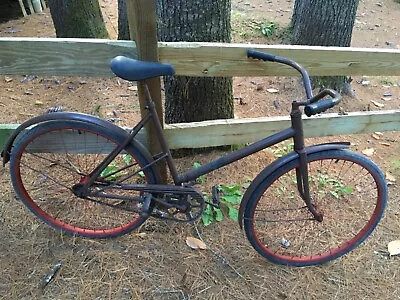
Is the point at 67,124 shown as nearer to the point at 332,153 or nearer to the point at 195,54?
the point at 195,54

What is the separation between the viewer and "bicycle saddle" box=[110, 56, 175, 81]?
2.02m

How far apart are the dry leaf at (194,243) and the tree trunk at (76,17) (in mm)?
2788

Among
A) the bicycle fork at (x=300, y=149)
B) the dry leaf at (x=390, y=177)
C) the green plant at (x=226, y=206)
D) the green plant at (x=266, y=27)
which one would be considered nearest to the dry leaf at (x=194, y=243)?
the green plant at (x=226, y=206)

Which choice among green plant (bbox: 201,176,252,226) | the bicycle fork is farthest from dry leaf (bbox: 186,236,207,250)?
the bicycle fork

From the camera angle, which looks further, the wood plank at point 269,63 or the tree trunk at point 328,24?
the tree trunk at point 328,24

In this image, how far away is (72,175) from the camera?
2906mm

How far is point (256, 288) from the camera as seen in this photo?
2.52 metres

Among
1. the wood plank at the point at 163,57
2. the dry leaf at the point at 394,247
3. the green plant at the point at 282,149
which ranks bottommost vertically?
the dry leaf at the point at 394,247

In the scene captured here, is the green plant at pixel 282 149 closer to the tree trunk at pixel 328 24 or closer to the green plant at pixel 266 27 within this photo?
the tree trunk at pixel 328 24

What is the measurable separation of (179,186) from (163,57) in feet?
2.43

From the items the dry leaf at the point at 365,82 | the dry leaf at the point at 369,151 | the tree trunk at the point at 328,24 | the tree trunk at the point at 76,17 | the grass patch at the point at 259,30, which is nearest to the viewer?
the dry leaf at the point at 369,151

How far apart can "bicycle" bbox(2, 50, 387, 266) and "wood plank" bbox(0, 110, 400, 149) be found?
0.74ft

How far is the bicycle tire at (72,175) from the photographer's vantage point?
2.35m

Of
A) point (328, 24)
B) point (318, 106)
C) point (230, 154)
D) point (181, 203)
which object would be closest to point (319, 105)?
point (318, 106)
